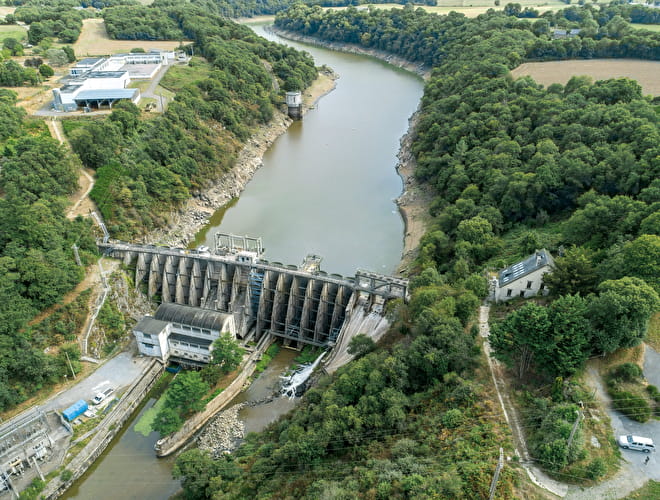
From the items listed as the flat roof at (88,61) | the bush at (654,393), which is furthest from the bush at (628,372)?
the flat roof at (88,61)

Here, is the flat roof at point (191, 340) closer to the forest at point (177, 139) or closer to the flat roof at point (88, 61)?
the forest at point (177, 139)

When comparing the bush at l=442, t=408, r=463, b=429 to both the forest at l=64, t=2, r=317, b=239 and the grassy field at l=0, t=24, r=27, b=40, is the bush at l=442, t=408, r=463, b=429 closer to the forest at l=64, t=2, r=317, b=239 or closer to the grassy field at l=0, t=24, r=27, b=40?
the forest at l=64, t=2, r=317, b=239

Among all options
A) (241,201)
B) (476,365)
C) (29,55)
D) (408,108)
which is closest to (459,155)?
(241,201)

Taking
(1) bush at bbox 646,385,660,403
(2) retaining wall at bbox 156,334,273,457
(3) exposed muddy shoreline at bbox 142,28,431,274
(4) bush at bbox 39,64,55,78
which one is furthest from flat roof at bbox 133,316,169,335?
(4) bush at bbox 39,64,55,78

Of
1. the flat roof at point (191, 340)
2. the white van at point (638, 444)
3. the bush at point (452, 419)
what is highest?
the white van at point (638, 444)

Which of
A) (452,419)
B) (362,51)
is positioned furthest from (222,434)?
(362,51)

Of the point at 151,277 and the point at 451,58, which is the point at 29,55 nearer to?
the point at 151,277

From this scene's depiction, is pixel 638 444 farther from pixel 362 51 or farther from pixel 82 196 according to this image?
pixel 362 51
